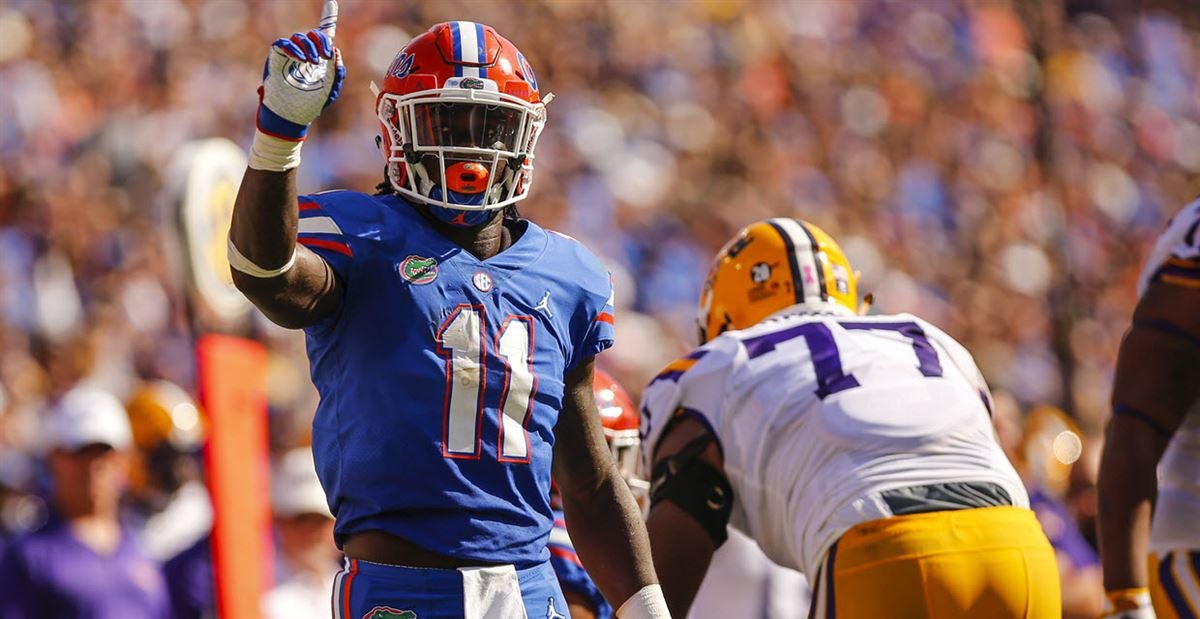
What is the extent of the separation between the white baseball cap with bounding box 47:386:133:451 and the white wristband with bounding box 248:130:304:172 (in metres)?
3.38

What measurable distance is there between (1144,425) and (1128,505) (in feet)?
0.66

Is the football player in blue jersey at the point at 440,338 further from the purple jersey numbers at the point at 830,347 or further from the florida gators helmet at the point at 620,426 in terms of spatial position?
the florida gators helmet at the point at 620,426

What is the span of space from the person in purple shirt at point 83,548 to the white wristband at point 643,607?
288 centimetres

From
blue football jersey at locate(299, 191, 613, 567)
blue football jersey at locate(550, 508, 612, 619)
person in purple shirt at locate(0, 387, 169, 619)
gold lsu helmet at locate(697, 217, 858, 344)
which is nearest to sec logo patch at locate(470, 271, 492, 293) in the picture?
blue football jersey at locate(299, 191, 613, 567)

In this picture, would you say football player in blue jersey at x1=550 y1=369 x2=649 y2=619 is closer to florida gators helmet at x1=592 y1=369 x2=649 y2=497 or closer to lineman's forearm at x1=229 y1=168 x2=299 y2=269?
florida gators helmet at x1=592 y1=369 x2=649 y2=497

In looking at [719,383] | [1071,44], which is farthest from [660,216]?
[719,383]

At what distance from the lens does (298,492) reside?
234 inches

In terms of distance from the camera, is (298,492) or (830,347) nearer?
(830,347)

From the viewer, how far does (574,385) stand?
356 centimetres

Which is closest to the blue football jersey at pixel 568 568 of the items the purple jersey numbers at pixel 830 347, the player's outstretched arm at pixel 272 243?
the purple jersey numbers at pixel 830 347

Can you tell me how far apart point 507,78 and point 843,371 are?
1289 mm

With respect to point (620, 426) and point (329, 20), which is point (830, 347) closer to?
point (620, 426)

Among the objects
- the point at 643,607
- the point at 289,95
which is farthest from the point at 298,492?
the point at 289,95

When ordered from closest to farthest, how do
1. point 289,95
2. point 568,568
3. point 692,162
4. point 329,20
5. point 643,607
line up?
point 289,95, point 329,20, point 643,607, point 568,568, point 692,162
